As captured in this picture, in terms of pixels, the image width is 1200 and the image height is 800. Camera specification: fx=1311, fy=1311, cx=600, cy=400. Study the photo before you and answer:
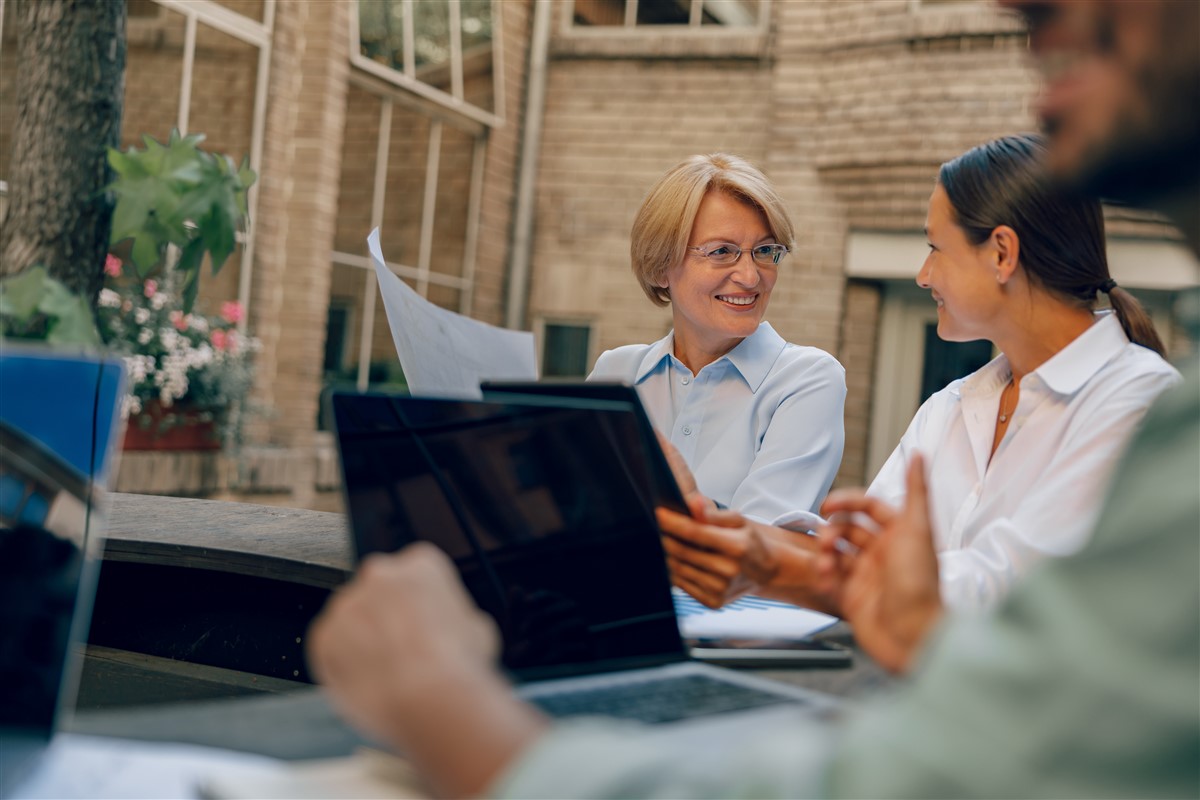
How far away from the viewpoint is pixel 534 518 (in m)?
1.28

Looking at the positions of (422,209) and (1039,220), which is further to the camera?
(422,209)

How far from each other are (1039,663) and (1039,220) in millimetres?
1455

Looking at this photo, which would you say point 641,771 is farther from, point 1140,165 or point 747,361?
point 747,361

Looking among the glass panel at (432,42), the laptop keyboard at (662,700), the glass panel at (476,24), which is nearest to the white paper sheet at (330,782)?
the laptop keyboard at (662,700)

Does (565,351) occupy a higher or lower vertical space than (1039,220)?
lower

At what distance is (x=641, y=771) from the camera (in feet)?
2.38

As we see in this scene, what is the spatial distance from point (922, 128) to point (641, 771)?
836cm

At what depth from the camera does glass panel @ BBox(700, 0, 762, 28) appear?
31.3ft

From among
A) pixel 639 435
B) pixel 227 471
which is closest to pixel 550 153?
pixel 227 471

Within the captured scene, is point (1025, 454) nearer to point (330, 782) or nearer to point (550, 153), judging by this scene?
point (330, 782)

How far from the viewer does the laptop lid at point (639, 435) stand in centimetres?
133

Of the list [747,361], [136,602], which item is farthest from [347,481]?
[747,361]

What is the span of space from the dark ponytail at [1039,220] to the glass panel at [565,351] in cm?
794

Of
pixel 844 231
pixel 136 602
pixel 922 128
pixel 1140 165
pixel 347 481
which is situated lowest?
pixel 136 602
